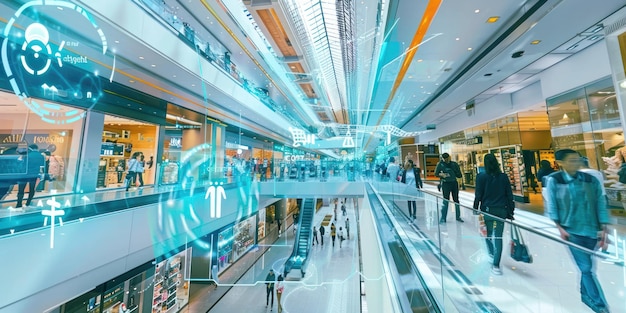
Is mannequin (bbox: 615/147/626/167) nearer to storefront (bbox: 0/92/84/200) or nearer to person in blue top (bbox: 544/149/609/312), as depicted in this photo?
person in blue top (bbox: 544/149/609/312)

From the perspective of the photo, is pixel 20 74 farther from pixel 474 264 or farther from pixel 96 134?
pixel 474 264

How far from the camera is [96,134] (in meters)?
6.19

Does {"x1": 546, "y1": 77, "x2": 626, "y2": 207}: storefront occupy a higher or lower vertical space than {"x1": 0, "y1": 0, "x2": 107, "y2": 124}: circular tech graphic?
lower

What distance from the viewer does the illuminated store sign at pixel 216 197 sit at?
7.43 metres

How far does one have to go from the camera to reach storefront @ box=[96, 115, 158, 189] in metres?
6.84

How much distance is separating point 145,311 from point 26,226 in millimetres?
4112

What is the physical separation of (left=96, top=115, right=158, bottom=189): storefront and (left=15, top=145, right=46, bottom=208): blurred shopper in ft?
7.51

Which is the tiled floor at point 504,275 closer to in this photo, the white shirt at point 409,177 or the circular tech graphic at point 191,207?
the white shirt at point 409,177

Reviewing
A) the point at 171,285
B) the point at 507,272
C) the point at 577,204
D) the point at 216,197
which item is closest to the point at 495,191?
the point at 577,204

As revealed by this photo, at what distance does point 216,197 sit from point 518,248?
7849 mm

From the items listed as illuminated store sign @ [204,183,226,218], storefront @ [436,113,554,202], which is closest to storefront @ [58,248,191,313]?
illuminated store sign @ [204,183,226,218]

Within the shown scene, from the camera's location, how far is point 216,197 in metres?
7.77

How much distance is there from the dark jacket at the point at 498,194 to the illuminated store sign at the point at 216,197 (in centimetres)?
709

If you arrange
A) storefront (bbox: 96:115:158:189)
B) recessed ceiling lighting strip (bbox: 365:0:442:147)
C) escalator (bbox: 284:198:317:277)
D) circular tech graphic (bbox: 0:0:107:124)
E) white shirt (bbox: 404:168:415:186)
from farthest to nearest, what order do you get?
1. escalator (bbox: 284:198:317:277)
2. storefront (bbox: 96:115:158:189)
3. white shirt (bbox: 404:168:415:186)
4. circular tech graphic (bbox: 0:0:107:124)
5. recessed ceiling lighting strip (bbox: 365:0:442:147)
